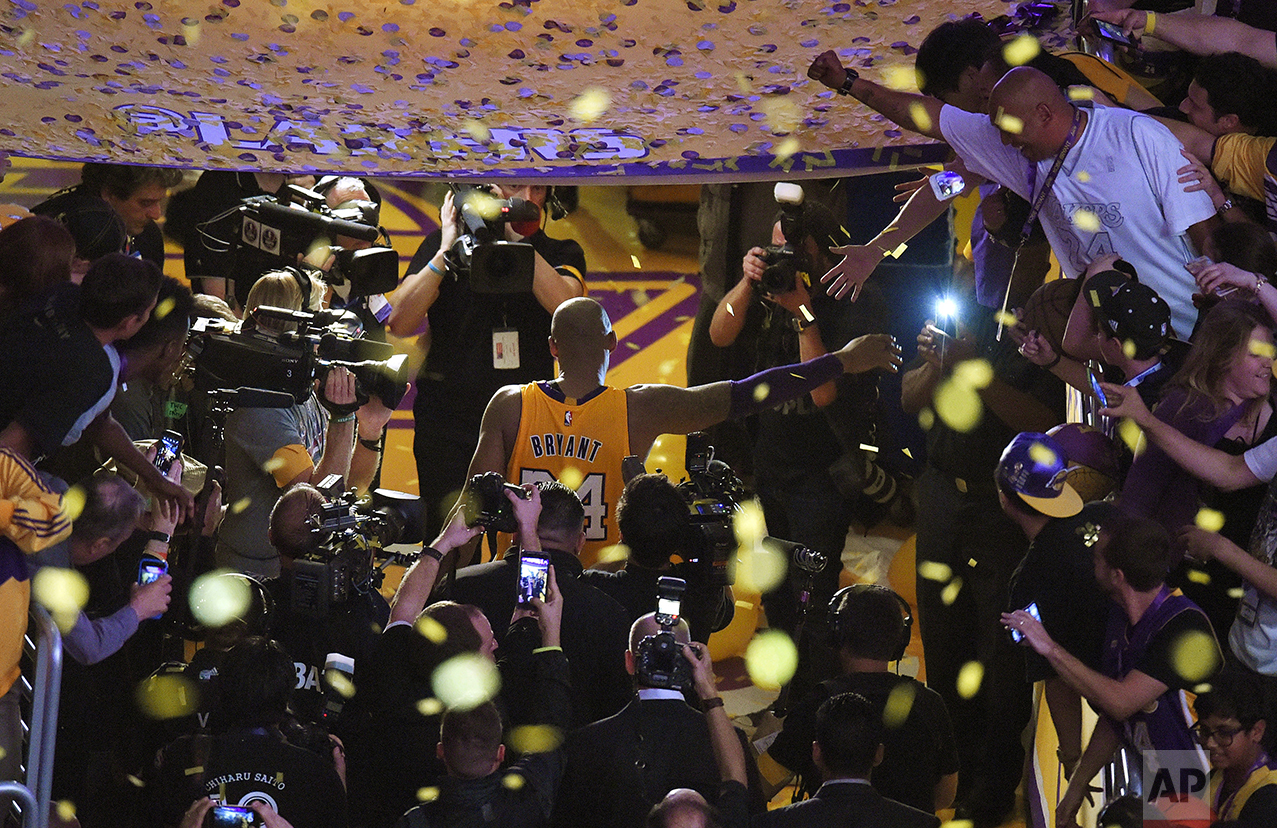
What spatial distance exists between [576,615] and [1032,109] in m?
1.41

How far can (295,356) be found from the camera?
11.6 feet

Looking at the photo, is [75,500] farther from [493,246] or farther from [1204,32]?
[1204,32]

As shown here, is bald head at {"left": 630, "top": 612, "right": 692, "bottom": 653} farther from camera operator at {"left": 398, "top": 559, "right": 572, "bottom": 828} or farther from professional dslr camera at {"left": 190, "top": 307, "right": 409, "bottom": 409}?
professional dslr camera at {"left": 190, "top": 307, "right": 409, "bottom": 409}

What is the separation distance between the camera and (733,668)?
16.0 ft

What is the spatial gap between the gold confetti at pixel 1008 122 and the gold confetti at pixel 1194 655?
1.06m

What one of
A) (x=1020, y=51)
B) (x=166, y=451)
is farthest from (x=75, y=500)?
→ (x=1020, y=51)

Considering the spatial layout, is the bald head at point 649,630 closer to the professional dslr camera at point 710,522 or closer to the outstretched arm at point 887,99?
the professional dslr camera at point 710,522

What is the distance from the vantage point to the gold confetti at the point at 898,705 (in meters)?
2.66

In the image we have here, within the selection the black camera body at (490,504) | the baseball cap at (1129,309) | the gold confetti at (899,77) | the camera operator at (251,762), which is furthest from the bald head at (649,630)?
the gold confetti at (899,77)

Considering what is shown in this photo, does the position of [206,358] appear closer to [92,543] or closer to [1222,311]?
[92,543]

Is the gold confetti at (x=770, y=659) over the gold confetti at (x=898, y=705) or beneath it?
beneath

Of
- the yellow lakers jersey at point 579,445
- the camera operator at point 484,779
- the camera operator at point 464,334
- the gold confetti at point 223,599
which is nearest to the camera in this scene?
the camera operator at point 484,779

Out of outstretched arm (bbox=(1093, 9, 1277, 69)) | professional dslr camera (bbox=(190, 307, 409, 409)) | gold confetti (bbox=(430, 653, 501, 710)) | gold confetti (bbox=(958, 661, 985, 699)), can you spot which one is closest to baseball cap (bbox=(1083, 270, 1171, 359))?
outstretched arm (bbox=(1093, 9, 1277, 69))

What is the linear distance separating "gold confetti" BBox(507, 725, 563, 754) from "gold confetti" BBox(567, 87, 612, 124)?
4.83 feet
